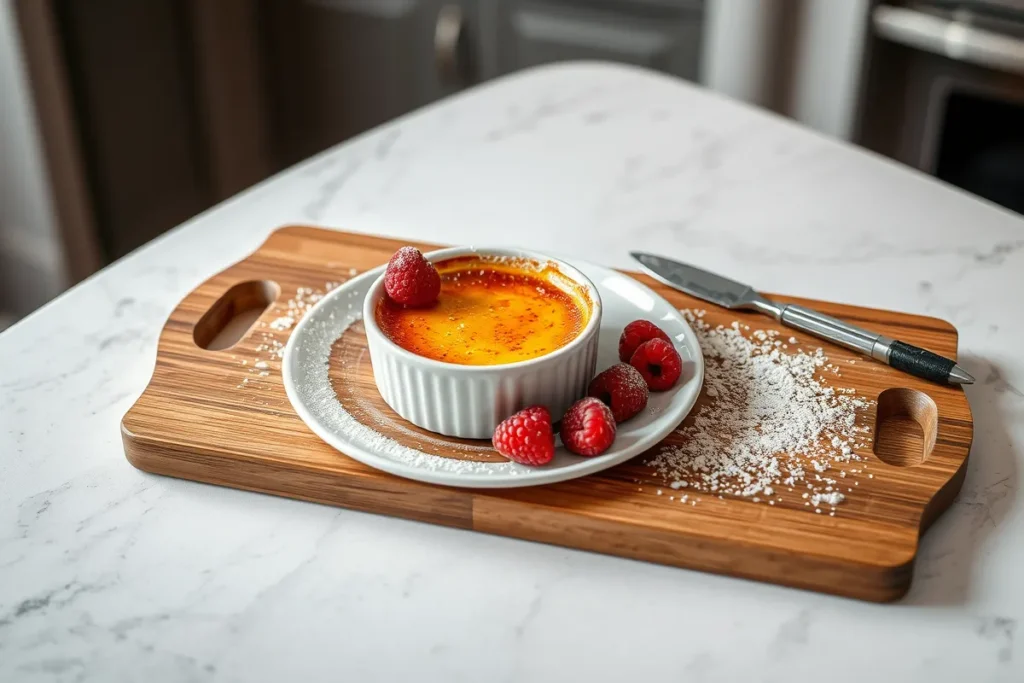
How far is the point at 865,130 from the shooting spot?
2.31 meters

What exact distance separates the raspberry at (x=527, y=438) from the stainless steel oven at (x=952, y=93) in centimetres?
150

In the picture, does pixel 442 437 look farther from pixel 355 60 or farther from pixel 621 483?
pixel 355 60

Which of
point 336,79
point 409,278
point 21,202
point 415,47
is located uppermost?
point 409,278

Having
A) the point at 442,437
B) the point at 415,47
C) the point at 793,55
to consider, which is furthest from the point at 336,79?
the point at 442,437

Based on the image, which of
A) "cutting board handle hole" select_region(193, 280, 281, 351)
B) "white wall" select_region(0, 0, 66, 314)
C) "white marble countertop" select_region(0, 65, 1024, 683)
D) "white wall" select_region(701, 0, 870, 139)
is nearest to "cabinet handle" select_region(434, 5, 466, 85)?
"white wall" select_region(701, 0, 870, 139)

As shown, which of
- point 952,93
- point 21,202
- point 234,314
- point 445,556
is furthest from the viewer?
point 21,202

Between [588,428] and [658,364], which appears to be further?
[658,364]

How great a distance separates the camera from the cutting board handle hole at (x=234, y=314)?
A: 1.23m

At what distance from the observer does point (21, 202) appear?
8.44 ft

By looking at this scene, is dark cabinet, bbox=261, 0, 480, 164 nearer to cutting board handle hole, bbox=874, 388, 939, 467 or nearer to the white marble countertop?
the white marble countertop

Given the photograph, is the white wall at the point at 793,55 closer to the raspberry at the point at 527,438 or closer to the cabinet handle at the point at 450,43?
the cabinet handle at the point at 450,43

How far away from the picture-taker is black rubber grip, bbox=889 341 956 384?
1.09 m

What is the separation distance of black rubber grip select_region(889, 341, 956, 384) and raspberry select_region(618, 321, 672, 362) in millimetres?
247

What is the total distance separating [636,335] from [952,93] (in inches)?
55.1
